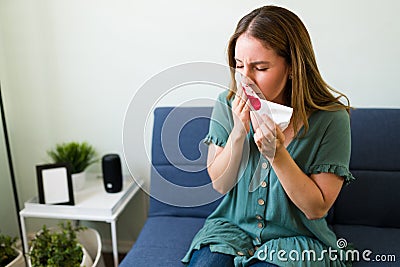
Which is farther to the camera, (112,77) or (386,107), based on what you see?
(112,77)

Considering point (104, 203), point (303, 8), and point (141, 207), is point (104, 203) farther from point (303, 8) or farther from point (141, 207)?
point (303, 8)

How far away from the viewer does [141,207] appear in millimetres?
1952

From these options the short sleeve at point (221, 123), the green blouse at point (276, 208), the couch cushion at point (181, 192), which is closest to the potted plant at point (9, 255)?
the couch cushion at point (181, 192)

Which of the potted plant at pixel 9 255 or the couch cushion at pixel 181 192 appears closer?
the couch cushion at pixel 181 192

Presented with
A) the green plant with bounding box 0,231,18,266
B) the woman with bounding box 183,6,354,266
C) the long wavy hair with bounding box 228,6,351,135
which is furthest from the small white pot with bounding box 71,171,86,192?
the long wavy hair with bounding box 228,6,351,135

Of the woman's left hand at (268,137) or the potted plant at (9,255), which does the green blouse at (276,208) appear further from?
the potted plant at (9,255)

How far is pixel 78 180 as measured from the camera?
1.74 meters

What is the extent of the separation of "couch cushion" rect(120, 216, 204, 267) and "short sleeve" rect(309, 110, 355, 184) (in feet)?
1.61

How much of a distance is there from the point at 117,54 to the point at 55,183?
57 centimetres

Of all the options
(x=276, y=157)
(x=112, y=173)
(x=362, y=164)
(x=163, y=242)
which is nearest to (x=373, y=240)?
(x=362, y=164)

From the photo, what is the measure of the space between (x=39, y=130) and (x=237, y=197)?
3.53 ft

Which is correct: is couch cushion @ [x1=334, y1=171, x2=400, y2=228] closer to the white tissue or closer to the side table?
the white tissue

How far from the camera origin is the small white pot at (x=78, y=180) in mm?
1728

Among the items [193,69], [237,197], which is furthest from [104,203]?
[193,69]
